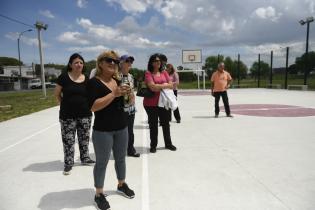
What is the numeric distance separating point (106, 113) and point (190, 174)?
6.18 ft

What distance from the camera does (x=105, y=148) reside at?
3547 millimetres

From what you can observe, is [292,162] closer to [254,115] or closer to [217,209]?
[217,209]

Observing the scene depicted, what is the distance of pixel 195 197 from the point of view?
3834 mm

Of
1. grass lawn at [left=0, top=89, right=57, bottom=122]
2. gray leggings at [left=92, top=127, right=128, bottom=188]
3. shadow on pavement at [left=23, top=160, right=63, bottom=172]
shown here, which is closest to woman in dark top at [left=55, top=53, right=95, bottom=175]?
shadow on pavement at [left=23, top=160, right=63, bottom=172]

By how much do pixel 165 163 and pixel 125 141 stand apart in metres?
1.76

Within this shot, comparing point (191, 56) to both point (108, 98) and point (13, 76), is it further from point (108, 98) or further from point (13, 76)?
point (13, 76)

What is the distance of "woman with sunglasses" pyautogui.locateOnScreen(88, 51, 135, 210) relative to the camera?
11.1ft

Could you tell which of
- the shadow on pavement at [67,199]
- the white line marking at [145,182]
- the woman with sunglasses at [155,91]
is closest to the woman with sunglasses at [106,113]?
the shadow on pavement at [67,199]

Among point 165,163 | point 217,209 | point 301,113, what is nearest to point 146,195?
point 217,209

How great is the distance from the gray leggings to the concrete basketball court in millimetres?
401

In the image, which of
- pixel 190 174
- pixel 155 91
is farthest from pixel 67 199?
pixel 155 91

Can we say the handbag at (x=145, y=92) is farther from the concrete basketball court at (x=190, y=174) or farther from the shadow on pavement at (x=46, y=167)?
the shadow on pavement at (x=46, y=167)

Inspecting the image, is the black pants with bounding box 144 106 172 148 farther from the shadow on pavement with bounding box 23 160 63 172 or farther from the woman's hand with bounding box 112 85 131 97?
the woman's hand with bounding box 112 85 131 97

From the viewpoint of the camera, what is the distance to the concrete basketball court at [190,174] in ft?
12.3
